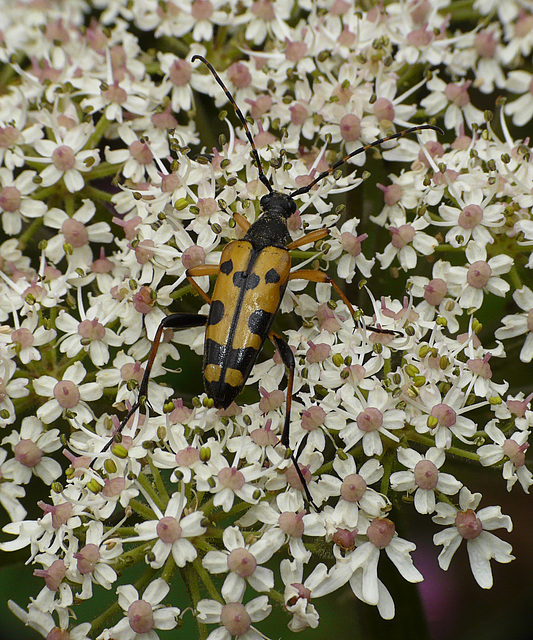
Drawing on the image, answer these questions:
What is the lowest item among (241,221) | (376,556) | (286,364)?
(376,556)

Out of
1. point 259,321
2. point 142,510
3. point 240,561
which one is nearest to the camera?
point 240,561

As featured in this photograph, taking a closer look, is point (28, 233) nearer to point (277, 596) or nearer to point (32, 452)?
point (32, 452)

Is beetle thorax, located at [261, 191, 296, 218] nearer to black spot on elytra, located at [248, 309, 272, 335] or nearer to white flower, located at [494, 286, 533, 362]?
black spot on elytra, located at [248, 309, 272, 335]

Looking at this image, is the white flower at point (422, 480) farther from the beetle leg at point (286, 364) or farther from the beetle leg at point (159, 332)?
the beetle leg at point (159, 332)

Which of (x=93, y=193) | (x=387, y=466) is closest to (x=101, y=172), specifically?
(x=93, y=193)

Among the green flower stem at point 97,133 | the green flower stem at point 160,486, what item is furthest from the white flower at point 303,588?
the green flower stem at point 97,133

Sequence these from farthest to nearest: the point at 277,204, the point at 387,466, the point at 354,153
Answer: the point at 354,153 < the point at 277,204 < the point at 387,466
